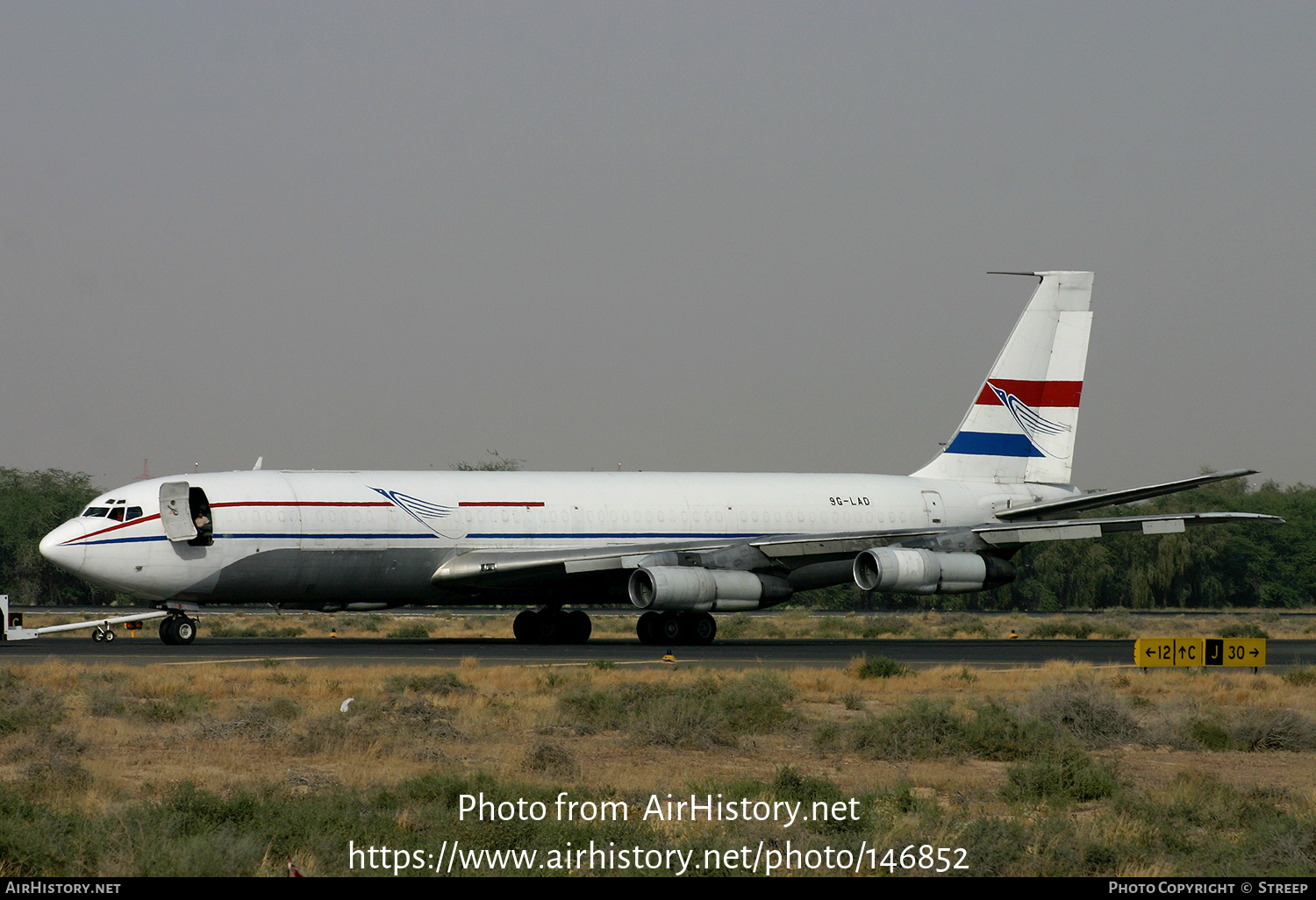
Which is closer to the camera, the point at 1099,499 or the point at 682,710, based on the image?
the point at 682,710

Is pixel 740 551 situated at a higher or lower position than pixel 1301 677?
higher

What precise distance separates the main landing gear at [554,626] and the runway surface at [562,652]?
53 centimetres

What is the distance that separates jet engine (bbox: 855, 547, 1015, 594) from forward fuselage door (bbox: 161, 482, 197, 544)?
49.9ft

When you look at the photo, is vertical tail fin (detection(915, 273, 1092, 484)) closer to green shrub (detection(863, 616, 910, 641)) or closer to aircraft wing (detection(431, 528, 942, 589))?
green shrub (detection(863, 616, 910, 641))

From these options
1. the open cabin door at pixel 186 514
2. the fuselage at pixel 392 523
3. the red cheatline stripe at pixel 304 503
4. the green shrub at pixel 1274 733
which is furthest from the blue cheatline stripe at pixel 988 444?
the green shrub at pixel 1274 733

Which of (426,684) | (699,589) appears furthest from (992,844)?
(699,589)

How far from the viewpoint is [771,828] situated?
11.3 meters

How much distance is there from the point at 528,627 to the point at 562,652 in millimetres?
5330

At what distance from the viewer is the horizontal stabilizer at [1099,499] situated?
113 feet

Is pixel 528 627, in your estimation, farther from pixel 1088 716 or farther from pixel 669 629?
pixel 1088 716

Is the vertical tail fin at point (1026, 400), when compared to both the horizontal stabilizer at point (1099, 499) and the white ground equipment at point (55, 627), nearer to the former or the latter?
the horizontal stabilizer at point (1099, 499)

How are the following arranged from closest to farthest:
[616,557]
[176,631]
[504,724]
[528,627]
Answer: [504,724]
[176,631]
[616,557]
[528,627]

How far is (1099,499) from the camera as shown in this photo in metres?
37.4
